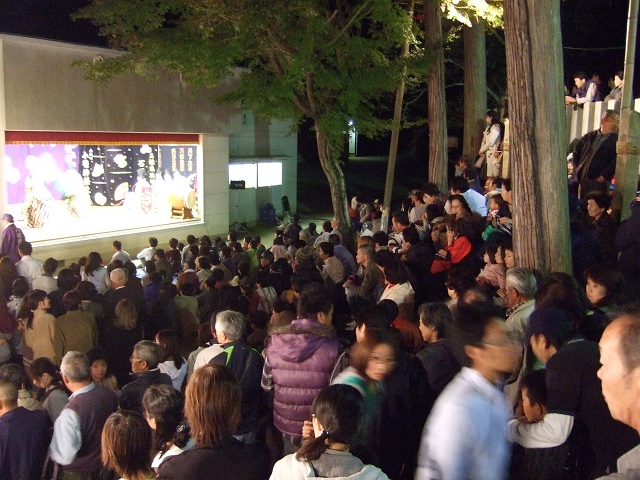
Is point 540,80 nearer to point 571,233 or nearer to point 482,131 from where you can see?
point 571,233

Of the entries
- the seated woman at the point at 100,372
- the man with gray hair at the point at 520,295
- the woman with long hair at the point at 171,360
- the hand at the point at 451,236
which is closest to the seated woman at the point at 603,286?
the man with gray hair at the point at 520,295

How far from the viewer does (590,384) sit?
3938mm

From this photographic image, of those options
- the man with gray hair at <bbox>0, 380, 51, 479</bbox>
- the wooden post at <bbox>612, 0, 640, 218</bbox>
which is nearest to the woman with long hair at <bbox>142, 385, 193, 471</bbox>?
the man with gray hair at <bbox>0, 380, 51, 479</bbox>

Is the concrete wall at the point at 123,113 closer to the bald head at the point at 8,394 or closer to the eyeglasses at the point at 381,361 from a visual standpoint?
the bald head at the point at 8,394

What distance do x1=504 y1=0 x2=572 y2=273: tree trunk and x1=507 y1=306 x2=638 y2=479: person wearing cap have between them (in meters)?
4.04

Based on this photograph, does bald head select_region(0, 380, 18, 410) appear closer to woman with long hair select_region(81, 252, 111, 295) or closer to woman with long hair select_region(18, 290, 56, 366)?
woman with long hair select_region(18, 290, 56, 366)

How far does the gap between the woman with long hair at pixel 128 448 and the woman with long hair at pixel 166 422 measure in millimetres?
65

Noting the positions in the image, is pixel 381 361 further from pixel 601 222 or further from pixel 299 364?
pixel 601 222

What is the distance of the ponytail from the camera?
310 centimetres

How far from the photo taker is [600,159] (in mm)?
11227

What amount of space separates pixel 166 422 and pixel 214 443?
68cm

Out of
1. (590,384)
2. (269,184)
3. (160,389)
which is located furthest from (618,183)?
(269,184)

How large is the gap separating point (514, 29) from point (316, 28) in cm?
686

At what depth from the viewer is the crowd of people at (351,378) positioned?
329 centimetres
